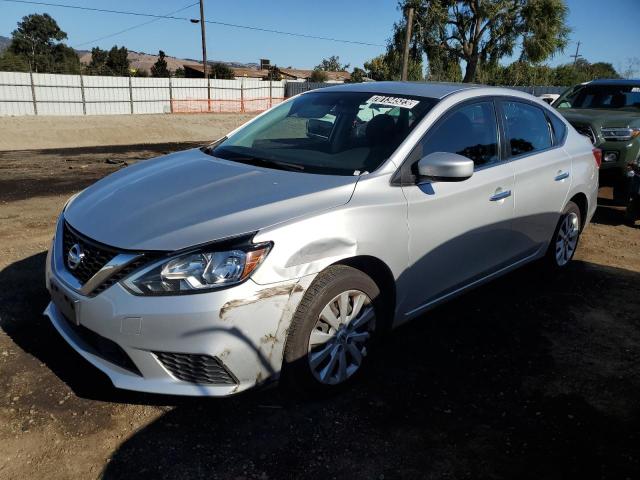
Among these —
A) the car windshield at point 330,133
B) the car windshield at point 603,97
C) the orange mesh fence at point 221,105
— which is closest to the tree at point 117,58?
the orange mesh fence at point 221,105

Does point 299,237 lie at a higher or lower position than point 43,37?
lower

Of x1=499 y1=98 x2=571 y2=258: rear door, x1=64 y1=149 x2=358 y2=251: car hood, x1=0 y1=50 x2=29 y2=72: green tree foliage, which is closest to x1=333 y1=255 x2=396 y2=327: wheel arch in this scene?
x1=64 y1=149 x2=358 y2=251: car hood

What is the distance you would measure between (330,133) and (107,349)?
6.40 feet

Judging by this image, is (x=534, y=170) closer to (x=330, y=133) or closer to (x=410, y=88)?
(x=410, y=88)

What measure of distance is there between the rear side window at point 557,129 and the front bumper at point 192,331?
307cm

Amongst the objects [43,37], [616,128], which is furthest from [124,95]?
[43,37]

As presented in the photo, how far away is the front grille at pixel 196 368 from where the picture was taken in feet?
7.84

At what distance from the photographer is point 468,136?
11.6ft

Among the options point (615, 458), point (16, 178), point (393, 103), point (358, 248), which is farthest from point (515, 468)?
point (16, 178)

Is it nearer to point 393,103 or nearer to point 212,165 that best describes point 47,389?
point 212,165

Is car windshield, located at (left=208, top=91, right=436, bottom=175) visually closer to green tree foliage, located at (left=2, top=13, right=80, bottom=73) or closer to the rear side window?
the rear side window

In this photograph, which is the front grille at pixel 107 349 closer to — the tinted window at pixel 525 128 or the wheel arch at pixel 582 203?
the tinted window at pixel 525 128

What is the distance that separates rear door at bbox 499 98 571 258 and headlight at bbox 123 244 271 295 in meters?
2.33

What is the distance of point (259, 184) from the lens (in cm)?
289
